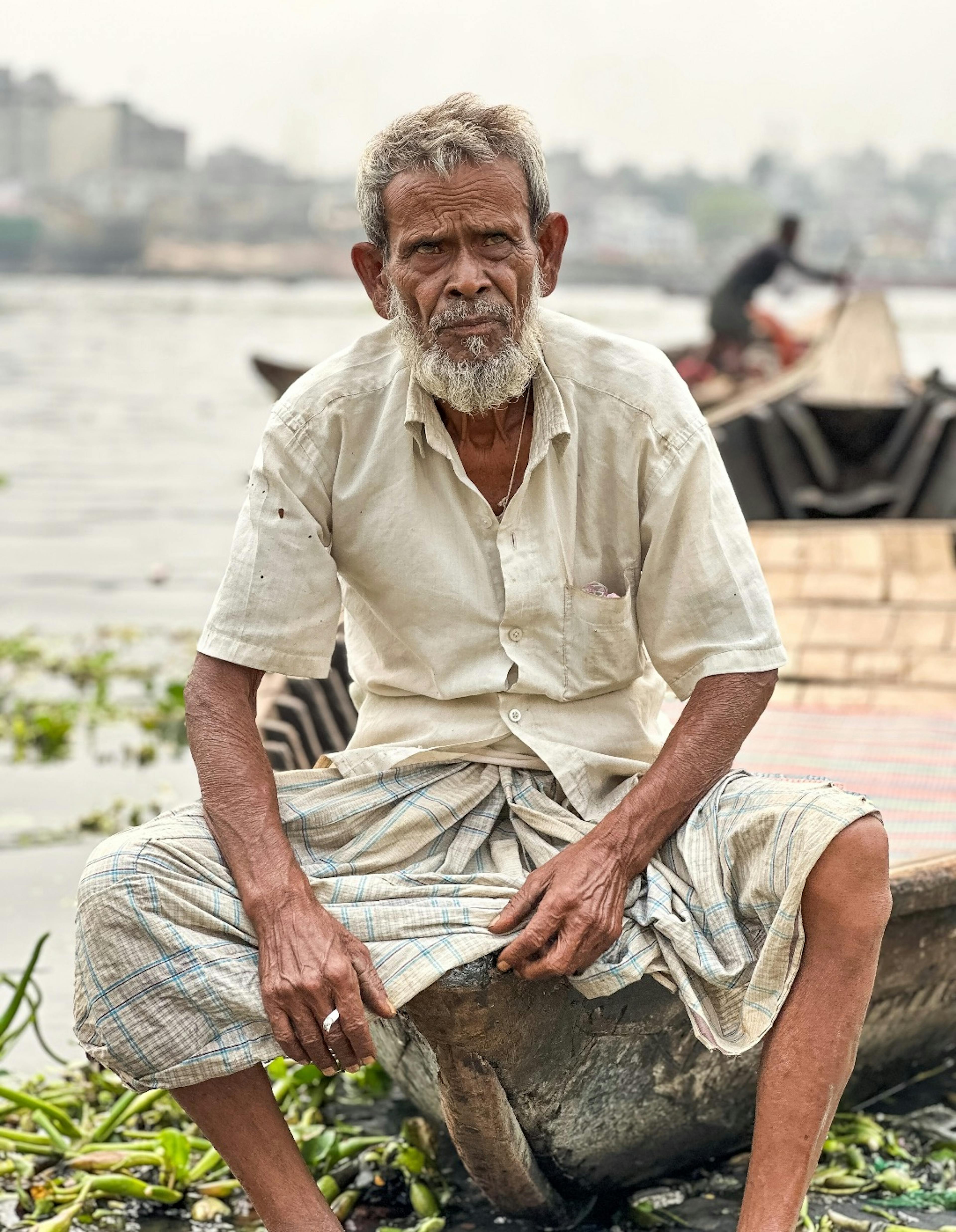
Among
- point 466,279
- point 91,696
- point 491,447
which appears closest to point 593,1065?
point 491,447

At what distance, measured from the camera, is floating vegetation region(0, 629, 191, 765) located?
217 inches

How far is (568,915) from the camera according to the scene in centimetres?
196

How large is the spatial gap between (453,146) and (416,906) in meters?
1.02

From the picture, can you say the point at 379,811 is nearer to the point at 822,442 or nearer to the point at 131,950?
the point at 131,950

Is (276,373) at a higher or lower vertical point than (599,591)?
lower

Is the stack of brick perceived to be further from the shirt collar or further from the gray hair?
the gray hair

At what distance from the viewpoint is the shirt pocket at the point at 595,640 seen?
7.22 feet

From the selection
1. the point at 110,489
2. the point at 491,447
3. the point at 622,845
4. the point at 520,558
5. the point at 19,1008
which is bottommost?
the point at 110,489

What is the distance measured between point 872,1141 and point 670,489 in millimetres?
1287

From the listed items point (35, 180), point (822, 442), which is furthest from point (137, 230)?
point (822, 442)

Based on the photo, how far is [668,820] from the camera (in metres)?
2.06

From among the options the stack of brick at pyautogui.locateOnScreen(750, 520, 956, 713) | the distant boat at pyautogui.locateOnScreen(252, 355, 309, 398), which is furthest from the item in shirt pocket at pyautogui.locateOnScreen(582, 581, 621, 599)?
the distant boat at pyautogui.locateOnScreen(252, 355, 309, 398)

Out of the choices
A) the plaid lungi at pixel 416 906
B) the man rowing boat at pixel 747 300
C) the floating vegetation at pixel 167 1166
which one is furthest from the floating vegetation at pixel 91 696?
the man rowing boat at pixel 747 300

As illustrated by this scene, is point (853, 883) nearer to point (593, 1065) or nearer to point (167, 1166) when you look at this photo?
point (593, 1065)
